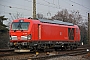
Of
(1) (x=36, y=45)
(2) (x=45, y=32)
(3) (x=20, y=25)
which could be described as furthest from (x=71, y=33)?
(3) (x=20, y=25)

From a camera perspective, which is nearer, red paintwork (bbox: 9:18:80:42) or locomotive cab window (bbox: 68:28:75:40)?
red paintwork (bbox: 9:18:80:42)

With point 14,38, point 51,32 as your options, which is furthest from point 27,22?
point 51,32

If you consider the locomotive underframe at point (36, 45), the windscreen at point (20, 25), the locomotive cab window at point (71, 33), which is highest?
the windscreen at point (20, 25)

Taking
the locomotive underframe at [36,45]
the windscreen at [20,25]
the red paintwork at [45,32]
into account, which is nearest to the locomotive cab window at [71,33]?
the red paintwork at [45,32]

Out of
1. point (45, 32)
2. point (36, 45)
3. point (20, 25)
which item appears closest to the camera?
point (36, 45)

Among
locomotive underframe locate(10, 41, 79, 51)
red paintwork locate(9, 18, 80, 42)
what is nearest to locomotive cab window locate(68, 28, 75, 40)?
red paintwork locate(9, 18, 80, 42)

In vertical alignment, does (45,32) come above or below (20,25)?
below

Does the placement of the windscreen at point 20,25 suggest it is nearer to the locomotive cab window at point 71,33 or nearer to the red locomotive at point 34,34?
the red locomotive at point 34,34

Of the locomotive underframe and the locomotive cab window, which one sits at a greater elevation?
the locomotive cab window

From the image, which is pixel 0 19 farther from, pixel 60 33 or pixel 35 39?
pixel 35 39

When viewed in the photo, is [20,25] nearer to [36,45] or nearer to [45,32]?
[36,45]

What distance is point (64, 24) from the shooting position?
86.7 ft

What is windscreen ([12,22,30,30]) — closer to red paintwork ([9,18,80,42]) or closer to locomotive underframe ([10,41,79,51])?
red paintwork ([9,18,80,42])

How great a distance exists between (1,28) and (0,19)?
8.82 ft
